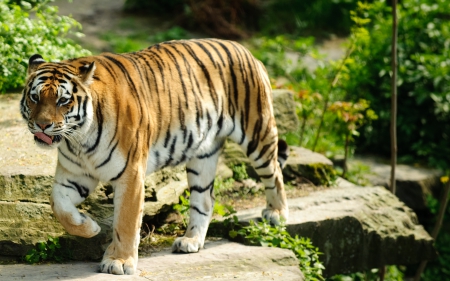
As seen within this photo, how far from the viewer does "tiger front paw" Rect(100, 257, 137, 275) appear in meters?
5.02

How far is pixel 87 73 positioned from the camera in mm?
4859

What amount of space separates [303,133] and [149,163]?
3877mm

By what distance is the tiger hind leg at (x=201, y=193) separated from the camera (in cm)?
595

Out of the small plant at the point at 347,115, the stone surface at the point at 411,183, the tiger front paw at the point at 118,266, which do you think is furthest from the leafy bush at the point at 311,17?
the tiger front paw at the point at 118,266

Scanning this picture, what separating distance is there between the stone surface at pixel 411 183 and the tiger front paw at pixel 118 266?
4.73 metres

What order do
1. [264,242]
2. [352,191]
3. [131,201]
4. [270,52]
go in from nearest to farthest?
[131,201] → [264,242] → [352,191] → [270,52]

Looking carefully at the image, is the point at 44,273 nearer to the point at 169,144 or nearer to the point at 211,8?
the point at 169,144

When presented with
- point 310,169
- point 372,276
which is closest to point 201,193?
point 310,169

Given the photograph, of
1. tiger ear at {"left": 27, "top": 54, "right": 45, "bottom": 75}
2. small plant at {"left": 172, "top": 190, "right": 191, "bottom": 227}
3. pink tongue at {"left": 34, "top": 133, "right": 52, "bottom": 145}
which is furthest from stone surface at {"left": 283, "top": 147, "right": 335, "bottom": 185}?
pink tongue at {"left": 34, "top": 133, "right": 52, "bottom": 145}

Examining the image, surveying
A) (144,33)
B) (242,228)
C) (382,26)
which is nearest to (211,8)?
(144,33)

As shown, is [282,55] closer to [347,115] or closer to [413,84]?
[413,84]

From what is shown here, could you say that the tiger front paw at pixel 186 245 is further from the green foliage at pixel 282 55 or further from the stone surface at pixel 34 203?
the green foliage at pixel 282 55

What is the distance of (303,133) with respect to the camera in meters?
8.96

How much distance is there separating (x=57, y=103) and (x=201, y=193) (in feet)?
5.57
